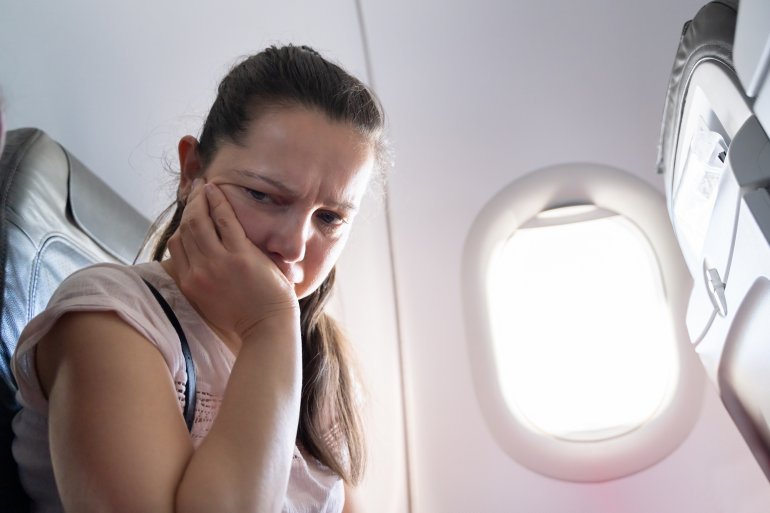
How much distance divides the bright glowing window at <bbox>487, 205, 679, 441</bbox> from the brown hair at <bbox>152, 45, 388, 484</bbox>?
0.50 m

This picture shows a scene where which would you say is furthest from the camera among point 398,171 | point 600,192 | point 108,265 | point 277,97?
point 398,171

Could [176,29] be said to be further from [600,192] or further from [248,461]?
[248,461]

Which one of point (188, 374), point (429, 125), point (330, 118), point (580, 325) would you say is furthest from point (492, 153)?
point (188, 374)

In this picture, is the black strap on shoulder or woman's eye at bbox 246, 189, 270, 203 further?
woman's eye at bbox 246, 189, 270, 203

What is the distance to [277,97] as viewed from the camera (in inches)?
47.3

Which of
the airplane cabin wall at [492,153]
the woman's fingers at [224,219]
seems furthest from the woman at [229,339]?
the airplane cabin wall at [492,153]

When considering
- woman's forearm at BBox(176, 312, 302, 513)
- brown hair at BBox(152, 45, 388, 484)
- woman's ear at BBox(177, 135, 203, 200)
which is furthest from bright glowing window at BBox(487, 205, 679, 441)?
woman's forearm at BBox(176, 312, 302, 513)

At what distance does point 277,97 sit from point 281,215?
0.71 feet

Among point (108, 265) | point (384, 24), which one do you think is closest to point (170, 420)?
point (108, 265)

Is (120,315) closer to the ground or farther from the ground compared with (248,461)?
farther from the ground

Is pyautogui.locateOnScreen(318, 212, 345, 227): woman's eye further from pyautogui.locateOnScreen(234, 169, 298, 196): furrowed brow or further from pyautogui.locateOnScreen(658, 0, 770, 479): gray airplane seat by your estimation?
pyautogui.locateOnScreen(658, 0, 770, 479): gray airplane seat

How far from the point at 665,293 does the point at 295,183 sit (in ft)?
3.52

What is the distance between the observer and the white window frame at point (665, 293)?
1.73m

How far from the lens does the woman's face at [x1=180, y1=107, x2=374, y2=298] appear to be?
1.10 meters
